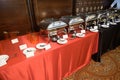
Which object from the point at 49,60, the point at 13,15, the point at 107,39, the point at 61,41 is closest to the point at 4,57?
the point at 49,60

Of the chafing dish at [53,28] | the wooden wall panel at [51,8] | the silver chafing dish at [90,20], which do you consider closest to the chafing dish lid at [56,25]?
the chafing dish at [53,28]

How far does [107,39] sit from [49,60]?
1285mm

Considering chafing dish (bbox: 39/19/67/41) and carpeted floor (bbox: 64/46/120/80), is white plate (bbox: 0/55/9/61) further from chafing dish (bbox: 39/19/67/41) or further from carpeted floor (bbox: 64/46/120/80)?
carpeted floor (bbox: 64/46/120/80)

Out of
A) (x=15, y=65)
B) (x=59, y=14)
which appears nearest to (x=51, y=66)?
(x=15, y=65)

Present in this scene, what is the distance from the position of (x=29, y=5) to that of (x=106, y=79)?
178 cm

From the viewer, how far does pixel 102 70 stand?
1782mm

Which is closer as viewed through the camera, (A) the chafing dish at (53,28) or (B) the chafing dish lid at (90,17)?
(A) the chafing dish at (53,28)

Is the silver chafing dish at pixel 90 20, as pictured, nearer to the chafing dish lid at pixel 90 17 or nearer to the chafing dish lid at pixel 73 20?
the chafing dish lid at pixel 90 17

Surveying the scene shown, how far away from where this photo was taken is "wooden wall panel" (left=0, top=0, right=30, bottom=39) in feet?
5.71

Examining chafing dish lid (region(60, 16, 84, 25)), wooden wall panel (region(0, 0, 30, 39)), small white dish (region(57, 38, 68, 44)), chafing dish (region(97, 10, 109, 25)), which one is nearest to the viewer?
small white dish (region(57, 38, 68, 44))

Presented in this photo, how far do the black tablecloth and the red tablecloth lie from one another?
4.5 inches

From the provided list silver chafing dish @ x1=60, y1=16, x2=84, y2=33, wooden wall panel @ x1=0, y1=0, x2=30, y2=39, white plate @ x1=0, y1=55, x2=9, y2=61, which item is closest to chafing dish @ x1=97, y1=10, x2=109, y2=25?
silver chafing dish @ x1=60, y1=16, x2=84, y2=33

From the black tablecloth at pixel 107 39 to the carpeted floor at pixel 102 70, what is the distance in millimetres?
145

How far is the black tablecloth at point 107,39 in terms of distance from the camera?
5.87 feet
